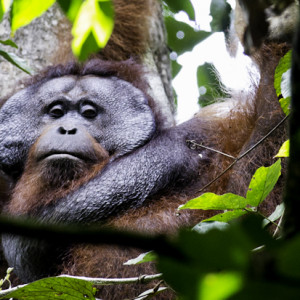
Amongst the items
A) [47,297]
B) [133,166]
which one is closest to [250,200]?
[47,297]

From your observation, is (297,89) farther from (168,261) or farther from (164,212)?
(164,212)

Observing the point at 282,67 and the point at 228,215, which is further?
the point at 282,67

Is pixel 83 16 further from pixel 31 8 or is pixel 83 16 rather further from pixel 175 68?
pixel 175 68

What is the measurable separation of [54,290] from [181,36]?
160 inches

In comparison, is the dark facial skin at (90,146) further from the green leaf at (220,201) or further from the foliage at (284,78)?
the green leaf at (220,201)

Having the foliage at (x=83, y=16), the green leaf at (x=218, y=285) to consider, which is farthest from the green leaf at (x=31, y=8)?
the green leaf at (x=218, y=285)

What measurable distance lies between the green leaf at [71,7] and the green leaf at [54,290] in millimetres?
809

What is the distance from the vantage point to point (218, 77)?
3.55 meters

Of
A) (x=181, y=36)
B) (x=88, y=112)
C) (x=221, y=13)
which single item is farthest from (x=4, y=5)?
(x=181, y=36)

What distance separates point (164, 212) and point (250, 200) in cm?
127

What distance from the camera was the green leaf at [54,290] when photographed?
5.17 feet

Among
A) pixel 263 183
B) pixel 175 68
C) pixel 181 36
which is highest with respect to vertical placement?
pixel 263 183

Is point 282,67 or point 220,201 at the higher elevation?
point 282,67

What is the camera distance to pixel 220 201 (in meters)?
1.56
